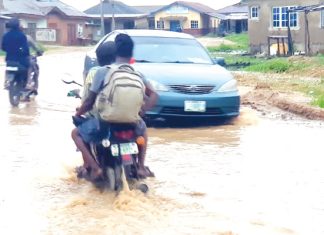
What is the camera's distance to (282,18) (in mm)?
43000

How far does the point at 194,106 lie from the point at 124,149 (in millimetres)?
5006

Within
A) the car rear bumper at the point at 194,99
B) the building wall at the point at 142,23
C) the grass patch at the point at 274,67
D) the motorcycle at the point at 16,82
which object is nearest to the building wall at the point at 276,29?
the grass patch at the point at 274,67

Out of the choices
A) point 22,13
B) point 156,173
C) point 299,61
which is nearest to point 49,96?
point 156,173

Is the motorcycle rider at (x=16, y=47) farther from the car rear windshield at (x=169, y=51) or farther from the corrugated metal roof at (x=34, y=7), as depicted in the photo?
the corrugated metal roof at (x=34, y=7)

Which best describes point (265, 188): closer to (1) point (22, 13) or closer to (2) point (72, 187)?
(2) point (72, 187)

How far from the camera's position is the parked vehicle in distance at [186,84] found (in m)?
12.0

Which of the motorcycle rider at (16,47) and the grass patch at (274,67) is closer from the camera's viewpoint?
the motorcycle rider at (16,47)

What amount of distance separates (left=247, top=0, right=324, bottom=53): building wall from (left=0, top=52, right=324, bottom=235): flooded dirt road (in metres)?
28.4

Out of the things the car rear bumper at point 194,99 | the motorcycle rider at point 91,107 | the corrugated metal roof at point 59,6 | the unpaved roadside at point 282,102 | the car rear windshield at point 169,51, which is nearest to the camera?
the motorcycle rider at point 91,107

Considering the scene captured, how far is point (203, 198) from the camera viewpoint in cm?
752

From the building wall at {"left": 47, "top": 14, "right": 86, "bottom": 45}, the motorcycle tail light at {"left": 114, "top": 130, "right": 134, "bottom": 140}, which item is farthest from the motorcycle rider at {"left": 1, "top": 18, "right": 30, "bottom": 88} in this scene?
the building wall at {"left": 47, "top": 14, "right": 86, "bottom": 45}

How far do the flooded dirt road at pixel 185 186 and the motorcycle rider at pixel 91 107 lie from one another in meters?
0.34

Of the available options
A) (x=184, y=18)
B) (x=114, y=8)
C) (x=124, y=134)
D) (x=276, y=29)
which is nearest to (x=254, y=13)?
(x=276, y=29)

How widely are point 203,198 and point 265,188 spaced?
746 mm
